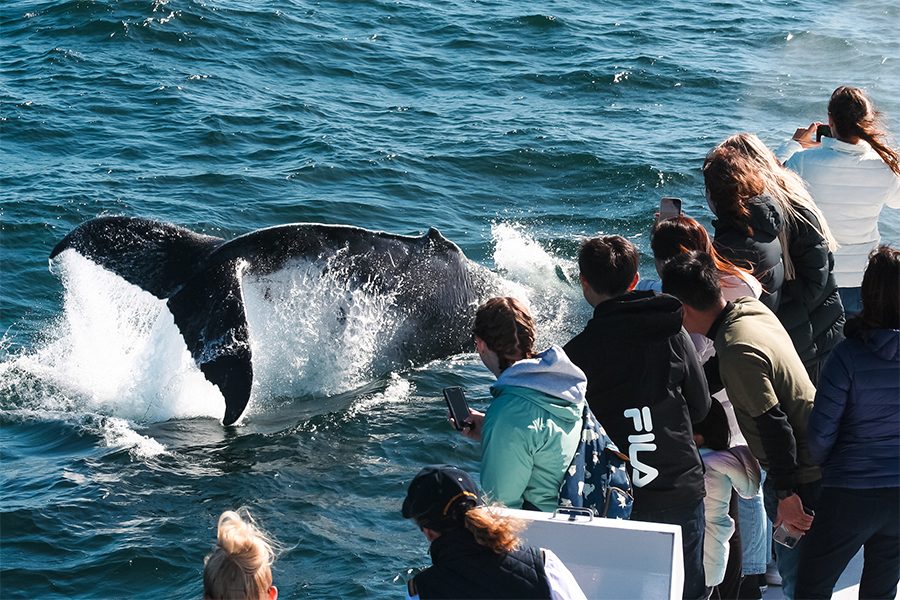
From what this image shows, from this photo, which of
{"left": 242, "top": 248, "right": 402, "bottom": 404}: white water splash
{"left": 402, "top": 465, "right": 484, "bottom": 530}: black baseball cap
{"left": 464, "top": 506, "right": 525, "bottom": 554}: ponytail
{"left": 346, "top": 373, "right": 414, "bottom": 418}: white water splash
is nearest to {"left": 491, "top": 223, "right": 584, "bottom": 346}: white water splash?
{"left": 346, "top": 373, "right": 414, "bottom": 418}: white water splash

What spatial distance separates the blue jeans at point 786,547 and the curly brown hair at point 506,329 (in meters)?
1.46

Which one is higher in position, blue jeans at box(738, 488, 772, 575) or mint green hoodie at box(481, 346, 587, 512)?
mint green hoodie at box(481, 346, 587, 512)

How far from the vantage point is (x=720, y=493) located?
17.6 feet

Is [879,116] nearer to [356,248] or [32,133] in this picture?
[356,248]

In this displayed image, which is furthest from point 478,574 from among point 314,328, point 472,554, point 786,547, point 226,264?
point 314,328

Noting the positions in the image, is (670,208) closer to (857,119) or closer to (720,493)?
(857,119)

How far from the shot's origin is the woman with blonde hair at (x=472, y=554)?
3.73m

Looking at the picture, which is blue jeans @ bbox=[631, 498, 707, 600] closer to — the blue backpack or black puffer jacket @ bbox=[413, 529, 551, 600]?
the blue backpack

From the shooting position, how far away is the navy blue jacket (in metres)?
4.86

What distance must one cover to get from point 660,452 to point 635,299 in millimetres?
666

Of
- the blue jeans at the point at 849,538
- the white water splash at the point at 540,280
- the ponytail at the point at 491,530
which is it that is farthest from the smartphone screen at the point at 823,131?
the white water splash at the point at 540,280

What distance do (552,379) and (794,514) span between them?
1459 mm

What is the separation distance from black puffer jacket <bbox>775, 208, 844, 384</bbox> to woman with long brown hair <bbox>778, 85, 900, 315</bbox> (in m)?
0.66

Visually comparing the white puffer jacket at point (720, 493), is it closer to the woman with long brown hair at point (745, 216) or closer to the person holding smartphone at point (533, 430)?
the woman with long brown hair at point (745, 216)
